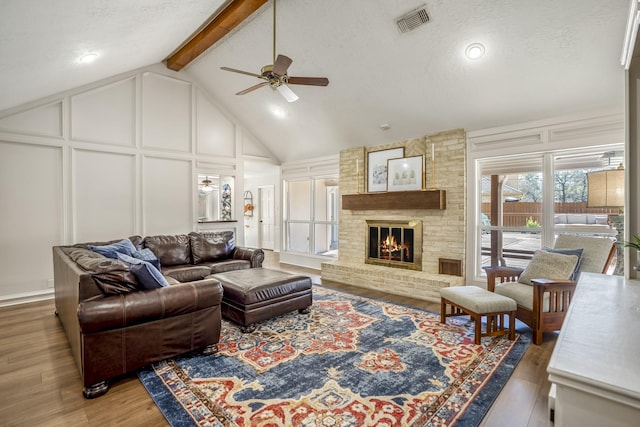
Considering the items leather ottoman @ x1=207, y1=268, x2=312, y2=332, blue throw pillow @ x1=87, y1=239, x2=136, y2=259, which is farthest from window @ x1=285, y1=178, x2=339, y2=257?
blue throw pillow @ x1=87, y1=239, x2=136, y2=259

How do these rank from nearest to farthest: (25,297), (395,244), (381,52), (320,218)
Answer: (381,52)
(25,297)
(395,244)
(320,218)

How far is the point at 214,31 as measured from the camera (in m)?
4.37

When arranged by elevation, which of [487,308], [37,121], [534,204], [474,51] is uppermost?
[474,51]

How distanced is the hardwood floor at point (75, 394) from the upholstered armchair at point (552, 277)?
0.24 meters

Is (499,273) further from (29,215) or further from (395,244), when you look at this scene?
(29,215)

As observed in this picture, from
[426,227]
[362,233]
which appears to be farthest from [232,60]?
[426,227]

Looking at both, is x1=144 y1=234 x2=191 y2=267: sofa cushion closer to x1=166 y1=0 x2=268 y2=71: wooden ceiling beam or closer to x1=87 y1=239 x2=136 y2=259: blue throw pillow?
x1=87 y1=239 x2=136 y2=259: blue throw pillow

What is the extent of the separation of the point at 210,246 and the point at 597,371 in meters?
4.78

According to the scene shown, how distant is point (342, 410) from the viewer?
195 cm

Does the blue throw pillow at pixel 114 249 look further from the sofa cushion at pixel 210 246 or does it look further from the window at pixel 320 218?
the window at pixel 320 218

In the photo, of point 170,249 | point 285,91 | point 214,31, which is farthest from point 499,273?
point 214,31

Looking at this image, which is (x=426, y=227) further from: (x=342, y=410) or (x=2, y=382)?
(x=2, y=382)

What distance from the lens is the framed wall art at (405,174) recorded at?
508 centimetres

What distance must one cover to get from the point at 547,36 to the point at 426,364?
3.37 meters
